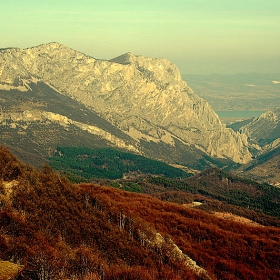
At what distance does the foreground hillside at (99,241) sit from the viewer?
1624 inches

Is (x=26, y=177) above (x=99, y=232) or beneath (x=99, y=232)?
above

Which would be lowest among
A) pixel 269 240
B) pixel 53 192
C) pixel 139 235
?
pixel 269 240

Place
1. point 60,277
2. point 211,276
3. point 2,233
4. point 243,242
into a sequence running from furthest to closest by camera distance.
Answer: point 243,242, point 211,276, point 2,233, point 60,277

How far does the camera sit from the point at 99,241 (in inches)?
2026

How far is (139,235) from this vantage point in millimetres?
56438

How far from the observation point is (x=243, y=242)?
65875 millimetres

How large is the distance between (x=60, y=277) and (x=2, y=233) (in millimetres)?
12372

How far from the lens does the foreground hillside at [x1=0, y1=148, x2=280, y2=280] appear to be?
135 feet

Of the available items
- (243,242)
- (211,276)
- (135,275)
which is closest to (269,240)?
(243,242)

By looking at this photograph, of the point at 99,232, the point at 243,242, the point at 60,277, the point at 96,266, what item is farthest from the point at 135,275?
the point at 243,242

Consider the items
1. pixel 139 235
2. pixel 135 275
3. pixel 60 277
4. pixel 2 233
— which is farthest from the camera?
pixel 139 235

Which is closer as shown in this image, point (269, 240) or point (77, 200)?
point (77, 200)

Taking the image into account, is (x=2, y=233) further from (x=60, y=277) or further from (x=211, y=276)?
(x=211, y=276)

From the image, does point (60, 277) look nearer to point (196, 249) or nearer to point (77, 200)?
point (77, 200)
